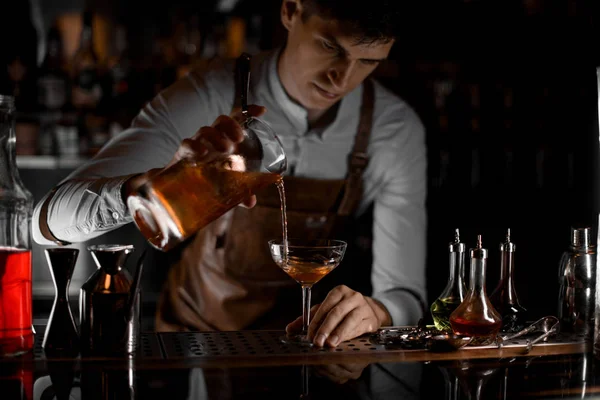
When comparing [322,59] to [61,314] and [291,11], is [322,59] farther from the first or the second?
[61,314]

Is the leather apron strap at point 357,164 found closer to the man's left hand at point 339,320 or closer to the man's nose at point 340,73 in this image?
the man's nose at point 340,73

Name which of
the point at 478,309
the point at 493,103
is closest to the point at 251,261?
the point at 478,309

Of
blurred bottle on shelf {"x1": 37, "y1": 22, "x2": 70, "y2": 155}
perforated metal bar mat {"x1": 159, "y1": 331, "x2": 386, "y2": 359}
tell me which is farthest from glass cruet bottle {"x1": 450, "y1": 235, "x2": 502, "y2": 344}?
blurred bottle on shelf {"x1": 37, "y1": 22, "x2": 70, "y2": 155}

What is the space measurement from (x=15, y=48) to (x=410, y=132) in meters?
1.72

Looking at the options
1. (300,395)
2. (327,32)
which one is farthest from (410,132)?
(300,395)

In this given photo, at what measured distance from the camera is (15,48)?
3.24 meters

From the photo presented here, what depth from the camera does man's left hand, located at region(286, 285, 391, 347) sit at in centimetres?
150

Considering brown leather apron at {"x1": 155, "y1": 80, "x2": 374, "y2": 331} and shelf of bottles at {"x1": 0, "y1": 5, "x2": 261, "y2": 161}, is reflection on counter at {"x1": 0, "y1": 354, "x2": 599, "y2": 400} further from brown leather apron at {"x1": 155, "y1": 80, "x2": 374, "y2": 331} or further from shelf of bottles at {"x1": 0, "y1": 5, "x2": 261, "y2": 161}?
shelf of bottles at {"x1": 0, "y1": 5, "x2": 261, "y2": 161}

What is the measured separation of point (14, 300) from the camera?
1313 mm

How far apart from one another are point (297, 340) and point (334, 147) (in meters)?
1.07

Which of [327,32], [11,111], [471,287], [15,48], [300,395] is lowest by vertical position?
[300,395]

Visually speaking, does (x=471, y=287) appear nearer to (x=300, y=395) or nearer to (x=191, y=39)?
(x=300, y=395)

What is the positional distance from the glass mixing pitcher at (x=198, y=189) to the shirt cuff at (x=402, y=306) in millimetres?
658

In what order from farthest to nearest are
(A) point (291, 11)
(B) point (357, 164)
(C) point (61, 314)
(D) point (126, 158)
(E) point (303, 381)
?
1. (B) point (357, 164)
2. (A) point (291, 11)
3. (D) point (126, 158)
4. (C) point (61, 314)
5. (E) point (303, 381)
